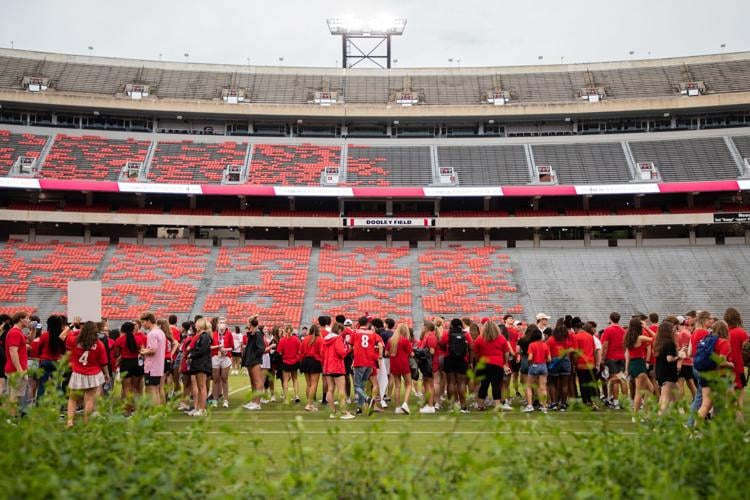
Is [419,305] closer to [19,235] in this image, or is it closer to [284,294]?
[284,294]

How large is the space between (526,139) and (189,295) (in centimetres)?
2755

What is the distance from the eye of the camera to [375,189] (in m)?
46.2

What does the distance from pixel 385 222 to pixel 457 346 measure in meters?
31.2

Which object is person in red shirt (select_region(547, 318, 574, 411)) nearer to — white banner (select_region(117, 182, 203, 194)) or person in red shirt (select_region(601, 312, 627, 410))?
→ person in red shirt (select_region(601, 312, 627, 410))

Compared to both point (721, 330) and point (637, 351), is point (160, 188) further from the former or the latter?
point (721, 330)

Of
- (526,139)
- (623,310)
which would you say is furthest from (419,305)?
(526,139)

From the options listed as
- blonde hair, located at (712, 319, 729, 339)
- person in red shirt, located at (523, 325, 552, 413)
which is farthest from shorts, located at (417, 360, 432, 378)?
blonde hair, located at (712, 319, 729, 339)

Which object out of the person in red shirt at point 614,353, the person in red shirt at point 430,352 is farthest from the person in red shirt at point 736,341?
the person in red shirt at point 430,352

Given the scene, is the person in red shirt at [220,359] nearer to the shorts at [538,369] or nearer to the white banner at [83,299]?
the white banner at [83,299]

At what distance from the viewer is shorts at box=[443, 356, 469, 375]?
15086 mm

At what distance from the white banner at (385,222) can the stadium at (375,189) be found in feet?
0.42

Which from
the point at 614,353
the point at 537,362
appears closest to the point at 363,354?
the point at 537,362

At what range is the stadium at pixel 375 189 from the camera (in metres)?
39.9

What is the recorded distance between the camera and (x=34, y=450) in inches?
217
